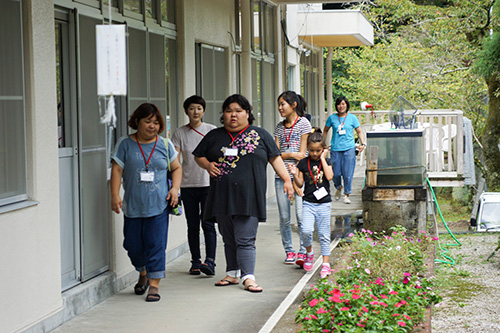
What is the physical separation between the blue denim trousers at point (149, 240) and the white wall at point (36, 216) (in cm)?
90

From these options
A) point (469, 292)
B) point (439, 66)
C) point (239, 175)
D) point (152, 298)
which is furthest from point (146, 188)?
point (439, 66)

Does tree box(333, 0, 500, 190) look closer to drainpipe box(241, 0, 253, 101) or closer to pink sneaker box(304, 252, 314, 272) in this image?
drainpipe box(241, 0, 253, 101)

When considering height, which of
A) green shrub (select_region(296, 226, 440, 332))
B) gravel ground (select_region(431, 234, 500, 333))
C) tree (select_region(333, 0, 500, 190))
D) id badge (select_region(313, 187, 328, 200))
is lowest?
gravel ground (select_region(431, 234, 500, 333))

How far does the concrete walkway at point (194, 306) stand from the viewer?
239 inches

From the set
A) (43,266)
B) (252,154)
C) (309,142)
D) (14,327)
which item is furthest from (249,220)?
(14,327)

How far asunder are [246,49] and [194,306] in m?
6.46

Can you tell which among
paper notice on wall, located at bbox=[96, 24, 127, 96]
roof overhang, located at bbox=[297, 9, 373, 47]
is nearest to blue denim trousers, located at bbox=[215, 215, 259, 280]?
paper notice on wall, located at bbox=[96, 24, 127, 96]

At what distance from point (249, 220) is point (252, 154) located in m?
0.61

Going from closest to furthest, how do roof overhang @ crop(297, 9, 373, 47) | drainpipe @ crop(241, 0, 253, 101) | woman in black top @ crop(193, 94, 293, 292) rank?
1. woman in black top @ crop(193, 94, 293, 292)
2. drainpipe @ crop(241, 0, 253, 101)
3. roof overhang @ crop(297, 9, 373, 47)

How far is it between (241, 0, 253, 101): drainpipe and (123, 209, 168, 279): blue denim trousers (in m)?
5.98

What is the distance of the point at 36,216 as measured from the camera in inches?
221

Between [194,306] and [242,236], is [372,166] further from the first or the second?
[194,306]

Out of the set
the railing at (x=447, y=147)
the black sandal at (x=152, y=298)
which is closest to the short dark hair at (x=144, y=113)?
the black sandal at (x=152, y=298)

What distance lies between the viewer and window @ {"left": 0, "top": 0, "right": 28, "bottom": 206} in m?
5.28
